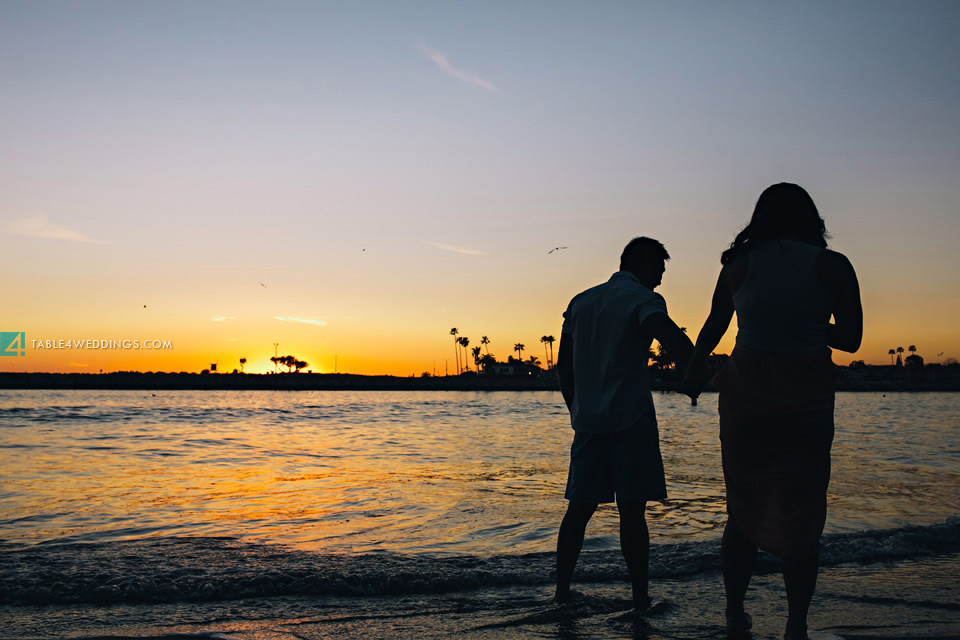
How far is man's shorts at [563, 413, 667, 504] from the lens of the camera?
2.98 metres

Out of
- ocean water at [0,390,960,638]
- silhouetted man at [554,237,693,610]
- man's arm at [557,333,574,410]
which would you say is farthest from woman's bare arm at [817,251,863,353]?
ocean water at [0,390,960,638]

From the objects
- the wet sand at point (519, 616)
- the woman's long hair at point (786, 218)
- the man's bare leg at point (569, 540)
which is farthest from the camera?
the man's bare leg at point (569, 540)

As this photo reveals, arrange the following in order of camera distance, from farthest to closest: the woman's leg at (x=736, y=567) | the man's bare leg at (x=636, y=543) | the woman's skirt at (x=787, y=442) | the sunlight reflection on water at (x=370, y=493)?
the sunlight reflection on water at (x=370, y=493) < the man's bare leg at (x=636, y=543) < the woman's leg at (x=736, y=567) < the woman's skirt at (x=787, y=442)

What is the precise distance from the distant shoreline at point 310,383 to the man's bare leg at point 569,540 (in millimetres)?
148829

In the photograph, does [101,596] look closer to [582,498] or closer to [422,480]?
[582,498]

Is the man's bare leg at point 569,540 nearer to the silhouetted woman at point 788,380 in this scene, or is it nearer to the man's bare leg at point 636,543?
the man's bare leg at point 636,543

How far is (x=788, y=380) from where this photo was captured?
2.26 m

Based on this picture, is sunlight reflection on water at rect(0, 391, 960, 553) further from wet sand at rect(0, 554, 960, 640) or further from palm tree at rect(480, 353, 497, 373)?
palm tree at rect(480, 353, 497, 373)

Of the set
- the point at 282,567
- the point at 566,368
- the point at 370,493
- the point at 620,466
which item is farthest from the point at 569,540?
the point at 370,493

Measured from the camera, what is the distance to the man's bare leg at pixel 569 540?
3197mm

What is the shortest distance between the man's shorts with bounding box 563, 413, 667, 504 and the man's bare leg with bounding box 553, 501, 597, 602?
0.28ft

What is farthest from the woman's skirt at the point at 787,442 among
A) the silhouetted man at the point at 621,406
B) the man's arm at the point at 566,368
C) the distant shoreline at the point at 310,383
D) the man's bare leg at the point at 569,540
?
the distant shoreline at the point at 310,383

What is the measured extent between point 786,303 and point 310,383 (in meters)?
177

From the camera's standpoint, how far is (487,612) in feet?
10.7
